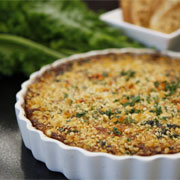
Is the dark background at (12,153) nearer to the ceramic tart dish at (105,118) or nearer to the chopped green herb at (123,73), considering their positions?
the ceramic tart dish at (105,118)

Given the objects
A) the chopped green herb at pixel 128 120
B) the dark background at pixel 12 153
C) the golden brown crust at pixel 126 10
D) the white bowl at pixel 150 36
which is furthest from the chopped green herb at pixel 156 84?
the golden brown crust at pixel 126 10

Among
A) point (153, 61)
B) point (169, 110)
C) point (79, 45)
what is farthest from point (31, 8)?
point (169, 110)

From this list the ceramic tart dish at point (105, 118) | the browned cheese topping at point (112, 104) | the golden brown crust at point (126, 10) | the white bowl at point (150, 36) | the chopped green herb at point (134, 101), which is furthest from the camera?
the golden brown crust at point (126, 10)

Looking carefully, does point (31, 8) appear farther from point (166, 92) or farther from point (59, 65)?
point (166, 92)

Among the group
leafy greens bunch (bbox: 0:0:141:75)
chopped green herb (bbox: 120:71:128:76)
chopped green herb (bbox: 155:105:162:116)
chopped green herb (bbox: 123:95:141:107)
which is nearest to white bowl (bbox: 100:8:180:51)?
leafy greens bunch (bbox: 0:0:141:75)

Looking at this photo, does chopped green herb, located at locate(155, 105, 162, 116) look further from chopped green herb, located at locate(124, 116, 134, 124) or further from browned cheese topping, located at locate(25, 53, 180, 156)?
chopped green herb, located at locate(124, 116, 134, 124)

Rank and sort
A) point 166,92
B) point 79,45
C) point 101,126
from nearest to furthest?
point 101,126 → point 166,92 → point 79,45

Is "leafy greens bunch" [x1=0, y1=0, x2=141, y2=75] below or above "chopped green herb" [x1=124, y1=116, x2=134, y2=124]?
below
